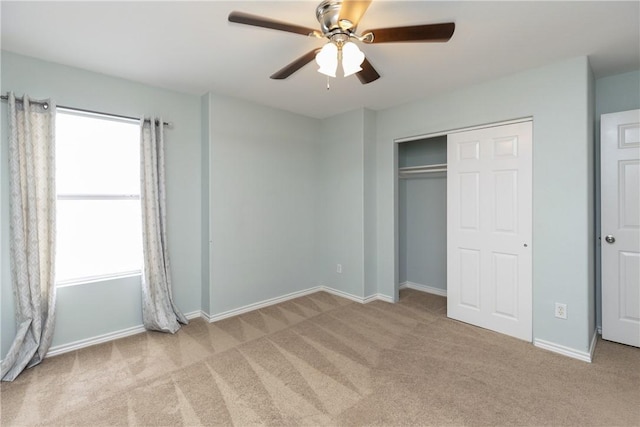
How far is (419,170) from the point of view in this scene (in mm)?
4043

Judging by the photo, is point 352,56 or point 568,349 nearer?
point 352,56

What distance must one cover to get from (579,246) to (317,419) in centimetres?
245

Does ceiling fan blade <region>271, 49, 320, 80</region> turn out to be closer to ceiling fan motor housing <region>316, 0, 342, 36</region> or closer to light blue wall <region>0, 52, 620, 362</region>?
ceiling fan motor housing <region>316, 0, 342, 36</region>

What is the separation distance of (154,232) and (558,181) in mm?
3713

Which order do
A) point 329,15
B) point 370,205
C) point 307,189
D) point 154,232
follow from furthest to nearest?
point 307,189 < point 370,205 < point 154,232 < point 329,15

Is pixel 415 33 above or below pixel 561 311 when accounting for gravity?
above

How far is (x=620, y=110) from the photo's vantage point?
285 cm

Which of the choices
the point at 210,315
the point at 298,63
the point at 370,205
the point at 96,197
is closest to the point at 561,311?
the point at 370,205

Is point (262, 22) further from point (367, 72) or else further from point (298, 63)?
point (367, 72)

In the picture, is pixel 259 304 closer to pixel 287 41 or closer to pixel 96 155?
pixel 96 155

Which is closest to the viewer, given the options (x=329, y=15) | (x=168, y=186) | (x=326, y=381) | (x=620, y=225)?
(x=329, y=15)

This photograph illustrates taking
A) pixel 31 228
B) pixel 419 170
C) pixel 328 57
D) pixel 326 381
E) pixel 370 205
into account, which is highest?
pixel 328 57

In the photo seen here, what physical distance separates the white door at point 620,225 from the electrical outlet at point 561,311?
23.1 inches

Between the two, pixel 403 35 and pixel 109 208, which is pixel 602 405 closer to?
pixel 403 35
